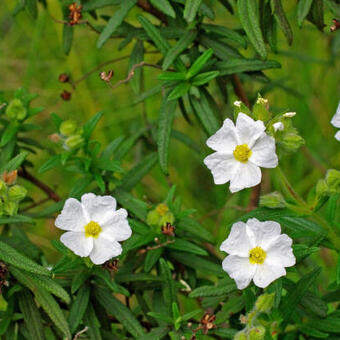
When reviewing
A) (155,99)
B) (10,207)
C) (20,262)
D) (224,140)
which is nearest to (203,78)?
(224,140)

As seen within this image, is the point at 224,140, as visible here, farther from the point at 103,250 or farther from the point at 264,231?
the point at 103,250

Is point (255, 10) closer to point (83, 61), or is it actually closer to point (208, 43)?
point (208, 43)

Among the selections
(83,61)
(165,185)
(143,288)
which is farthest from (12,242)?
(83,61)

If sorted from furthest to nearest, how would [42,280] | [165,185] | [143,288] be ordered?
[165,185] → [143,288] → [42,280]

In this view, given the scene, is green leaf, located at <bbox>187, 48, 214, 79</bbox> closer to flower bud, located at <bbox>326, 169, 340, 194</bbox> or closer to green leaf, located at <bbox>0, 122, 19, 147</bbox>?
flower bud, located at <bbox>326, 169, 340, 194</bbox>

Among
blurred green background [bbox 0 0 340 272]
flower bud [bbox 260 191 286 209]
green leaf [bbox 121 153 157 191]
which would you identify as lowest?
blurred green background [bbox 0 0 340 272]

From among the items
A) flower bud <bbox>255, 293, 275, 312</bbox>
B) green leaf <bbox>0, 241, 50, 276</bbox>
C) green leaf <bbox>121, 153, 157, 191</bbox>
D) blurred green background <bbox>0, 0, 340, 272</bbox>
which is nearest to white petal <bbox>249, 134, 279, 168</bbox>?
flower bud <bbox>255, 293, 275, 312</bbox>

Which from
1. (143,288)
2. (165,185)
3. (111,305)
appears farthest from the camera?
(165,185)

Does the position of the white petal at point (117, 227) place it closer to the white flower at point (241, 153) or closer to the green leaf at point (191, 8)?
the white flower at point (241, 153)
